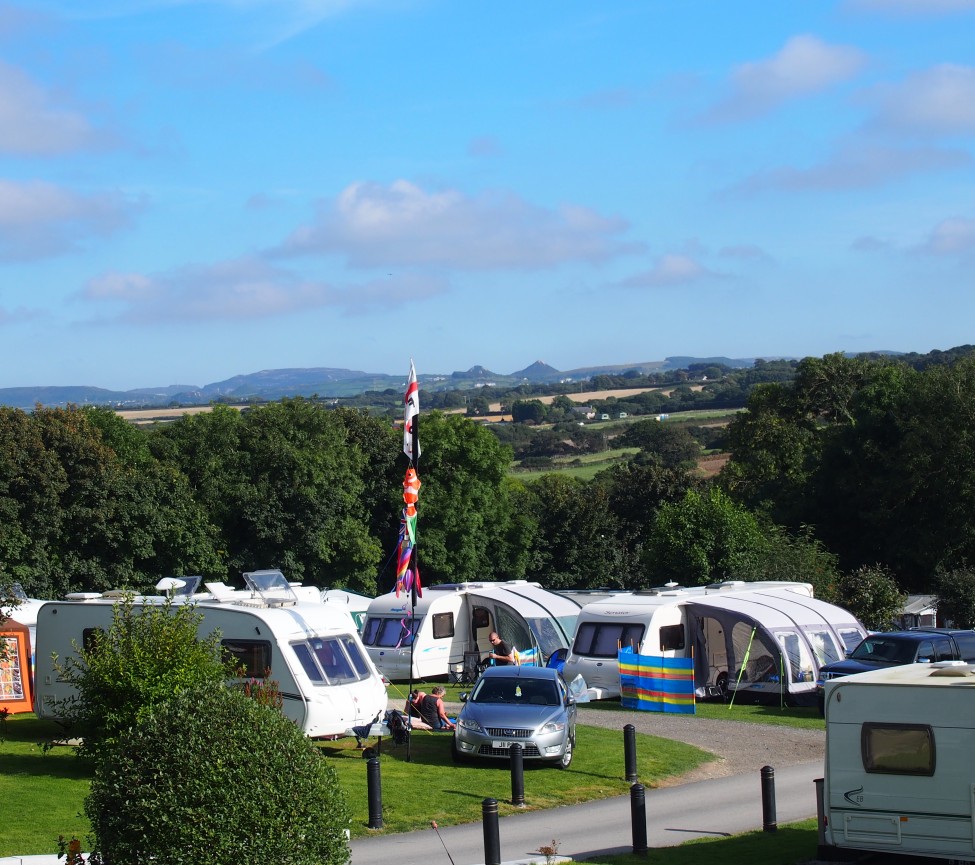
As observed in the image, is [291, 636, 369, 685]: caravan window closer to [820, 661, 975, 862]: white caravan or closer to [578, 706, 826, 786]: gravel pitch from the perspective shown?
[578, 706, 826, 786]: gravel pitch

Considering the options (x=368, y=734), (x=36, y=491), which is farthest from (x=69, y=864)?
(x=36, y=491)

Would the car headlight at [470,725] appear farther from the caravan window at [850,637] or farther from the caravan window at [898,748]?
the caravan window at [850,637]

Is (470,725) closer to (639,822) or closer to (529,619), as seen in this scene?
(639,822)

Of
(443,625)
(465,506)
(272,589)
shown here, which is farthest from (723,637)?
(465,506)

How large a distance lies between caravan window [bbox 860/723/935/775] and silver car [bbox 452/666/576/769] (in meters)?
6.41

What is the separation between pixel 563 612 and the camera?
30.0 m

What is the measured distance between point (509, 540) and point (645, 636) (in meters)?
29.0

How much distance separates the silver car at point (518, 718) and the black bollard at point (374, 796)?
3.18 metres

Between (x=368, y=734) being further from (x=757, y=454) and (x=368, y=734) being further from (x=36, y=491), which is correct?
(x=757, y=454)

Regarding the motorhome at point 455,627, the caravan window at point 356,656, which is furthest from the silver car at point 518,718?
the motorhome at point 455,627

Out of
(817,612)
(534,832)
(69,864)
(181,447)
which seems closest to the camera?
(69,864)

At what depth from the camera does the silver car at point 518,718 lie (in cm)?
1752

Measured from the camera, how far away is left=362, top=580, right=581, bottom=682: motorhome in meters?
28.8

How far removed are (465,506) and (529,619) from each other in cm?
2314
